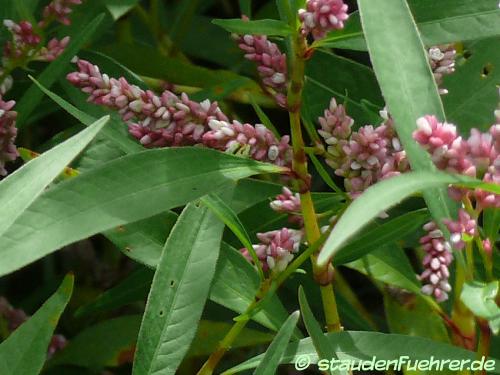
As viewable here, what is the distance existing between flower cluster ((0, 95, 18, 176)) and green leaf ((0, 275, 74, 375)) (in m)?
0.21

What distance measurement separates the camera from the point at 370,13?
90cm

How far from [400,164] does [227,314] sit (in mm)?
676

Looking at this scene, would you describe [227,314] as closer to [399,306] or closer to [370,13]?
[399,306]

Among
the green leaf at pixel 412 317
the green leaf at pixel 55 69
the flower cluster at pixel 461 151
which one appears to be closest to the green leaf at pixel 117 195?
the flower cluster at pixel 461 151

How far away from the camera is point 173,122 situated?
1047 mm

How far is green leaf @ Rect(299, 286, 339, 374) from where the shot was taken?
93 centimetres

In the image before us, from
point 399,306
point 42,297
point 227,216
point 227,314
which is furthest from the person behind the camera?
point 42,297

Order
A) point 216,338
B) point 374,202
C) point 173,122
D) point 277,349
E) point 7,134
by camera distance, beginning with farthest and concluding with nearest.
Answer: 1. point 216,338
2. point 7,134
3. point 173,122
4. point 277,349
5. point 374,202

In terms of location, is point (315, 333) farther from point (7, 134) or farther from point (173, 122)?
point (7, 134)

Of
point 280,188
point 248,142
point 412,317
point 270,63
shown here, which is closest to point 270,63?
point 270,63

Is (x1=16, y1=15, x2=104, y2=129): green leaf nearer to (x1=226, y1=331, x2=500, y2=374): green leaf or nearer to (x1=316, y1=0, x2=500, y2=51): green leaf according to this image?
(x1=316, y1=0, x2=500, y2=51): green leaf

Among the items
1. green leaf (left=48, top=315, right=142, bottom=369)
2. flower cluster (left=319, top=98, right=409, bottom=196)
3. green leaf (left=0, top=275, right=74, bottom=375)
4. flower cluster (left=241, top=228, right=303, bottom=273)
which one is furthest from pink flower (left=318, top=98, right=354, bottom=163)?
green leaf (left=48, top=315, right=142, bottom=369)

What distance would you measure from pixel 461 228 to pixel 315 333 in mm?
173

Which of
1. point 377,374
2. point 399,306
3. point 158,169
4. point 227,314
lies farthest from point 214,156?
point 377,374
